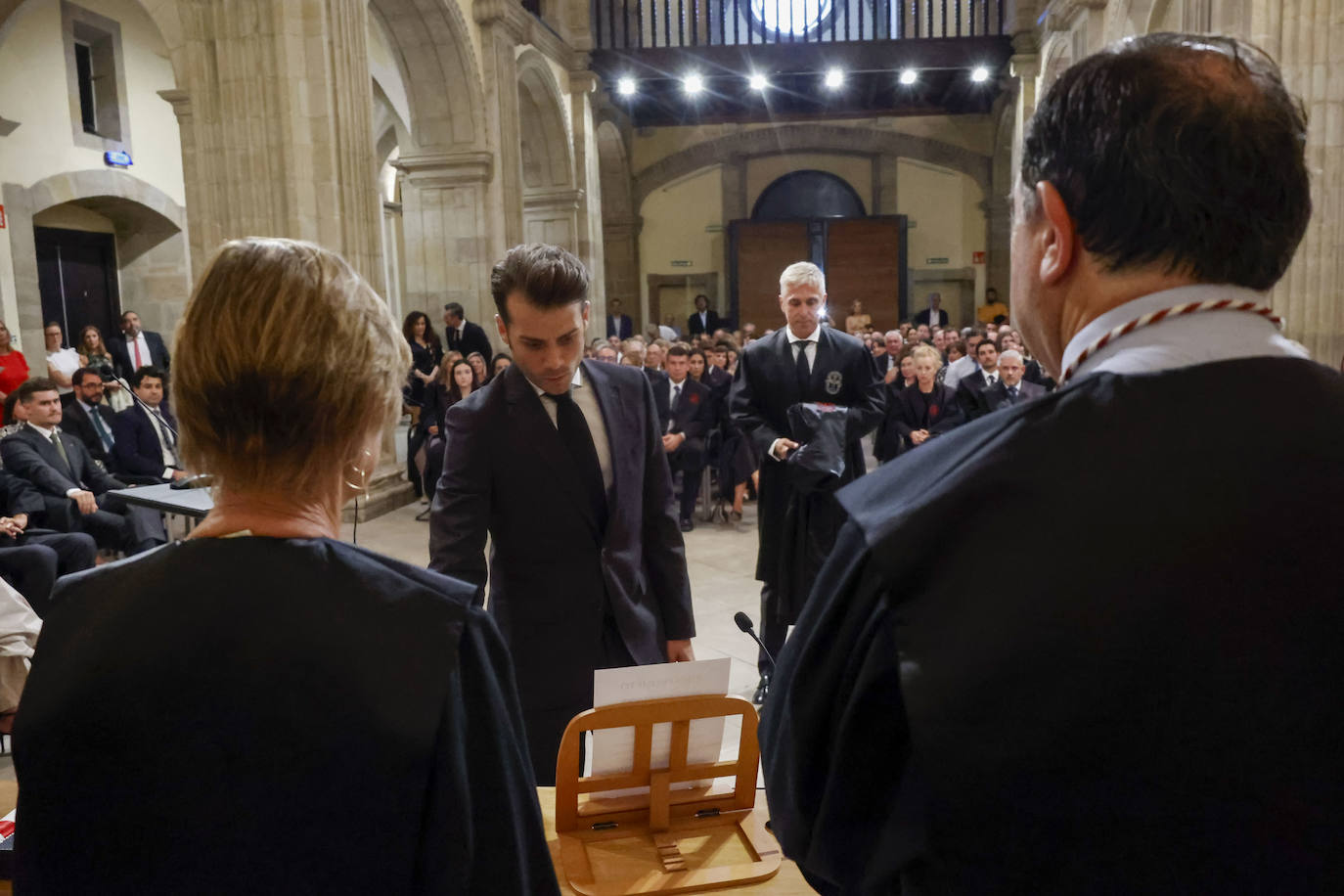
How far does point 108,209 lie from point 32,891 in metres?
14.0

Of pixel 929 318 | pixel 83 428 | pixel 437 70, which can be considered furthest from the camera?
pixel 929 318

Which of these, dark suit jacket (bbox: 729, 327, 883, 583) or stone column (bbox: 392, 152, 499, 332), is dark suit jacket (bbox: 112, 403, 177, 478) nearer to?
dark suit jacket (bbox: 729, 327, 883, 583)

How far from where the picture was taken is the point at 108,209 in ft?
42.1

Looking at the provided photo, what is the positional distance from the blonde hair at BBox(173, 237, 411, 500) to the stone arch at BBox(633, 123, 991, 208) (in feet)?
66.5

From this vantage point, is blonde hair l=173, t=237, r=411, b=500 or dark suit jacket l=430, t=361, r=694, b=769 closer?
blonde hair l=173, t=237, r=411, b=500

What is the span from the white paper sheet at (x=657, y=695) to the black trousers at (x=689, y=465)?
6192 millimetres

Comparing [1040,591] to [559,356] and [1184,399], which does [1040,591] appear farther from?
[559,356]

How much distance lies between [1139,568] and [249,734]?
75 centimetres

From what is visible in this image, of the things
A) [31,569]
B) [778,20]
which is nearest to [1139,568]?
[31,569]

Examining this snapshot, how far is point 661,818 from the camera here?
155 cm

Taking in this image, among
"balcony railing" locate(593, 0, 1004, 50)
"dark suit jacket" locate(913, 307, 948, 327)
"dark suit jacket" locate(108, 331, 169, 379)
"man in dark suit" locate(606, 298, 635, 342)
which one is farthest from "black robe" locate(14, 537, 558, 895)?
"dark suit jacket" locate(913, 307, 948, 327)

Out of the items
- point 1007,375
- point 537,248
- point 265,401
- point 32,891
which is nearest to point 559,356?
point 537,248

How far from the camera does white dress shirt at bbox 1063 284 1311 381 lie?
2.77 feet

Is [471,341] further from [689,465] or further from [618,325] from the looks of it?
[618,325]
